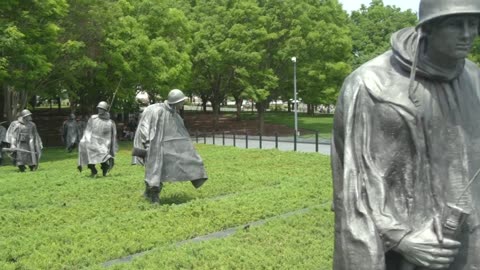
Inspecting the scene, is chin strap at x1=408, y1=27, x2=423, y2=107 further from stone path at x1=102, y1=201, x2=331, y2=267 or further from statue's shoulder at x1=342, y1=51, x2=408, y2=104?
stone path at x1=102, y1=201, x2=331, y2=267

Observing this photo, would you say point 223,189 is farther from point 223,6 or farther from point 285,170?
point 223,6

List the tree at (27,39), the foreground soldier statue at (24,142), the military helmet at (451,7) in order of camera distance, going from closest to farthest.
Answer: the military helmet at (451,7)
the foreground soldier statue at (24,142)
the tree at (27,39)

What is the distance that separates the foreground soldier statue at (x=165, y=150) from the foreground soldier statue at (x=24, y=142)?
27.0ft

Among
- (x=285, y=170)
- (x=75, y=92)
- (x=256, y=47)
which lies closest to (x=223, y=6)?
(x=256, y=47)

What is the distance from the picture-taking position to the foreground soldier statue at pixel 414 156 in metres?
2.31

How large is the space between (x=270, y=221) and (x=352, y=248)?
23.2 ft

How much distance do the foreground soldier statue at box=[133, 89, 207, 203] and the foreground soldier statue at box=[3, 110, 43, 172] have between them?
8242 mm

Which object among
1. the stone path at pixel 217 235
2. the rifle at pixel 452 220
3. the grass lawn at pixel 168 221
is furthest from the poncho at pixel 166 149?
the rifle at pixel 452 220

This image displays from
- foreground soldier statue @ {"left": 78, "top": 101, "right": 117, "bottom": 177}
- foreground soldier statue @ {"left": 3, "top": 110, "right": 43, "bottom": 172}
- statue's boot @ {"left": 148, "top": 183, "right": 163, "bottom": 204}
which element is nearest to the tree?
foreground soldier statue @ {"left": 3, "top": 110, "right": 43, "bottom": 172}

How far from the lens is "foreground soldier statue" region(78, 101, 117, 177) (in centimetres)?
1531

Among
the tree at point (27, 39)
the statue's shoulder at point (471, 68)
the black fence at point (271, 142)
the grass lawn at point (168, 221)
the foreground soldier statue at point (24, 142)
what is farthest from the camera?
the black fence at point (271, 142)

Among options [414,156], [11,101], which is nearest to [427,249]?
[414,156]

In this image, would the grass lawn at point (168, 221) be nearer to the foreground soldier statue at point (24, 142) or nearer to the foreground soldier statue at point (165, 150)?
the foreground soldier statue at point (165, 150)

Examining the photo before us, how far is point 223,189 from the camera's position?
42.5ft
